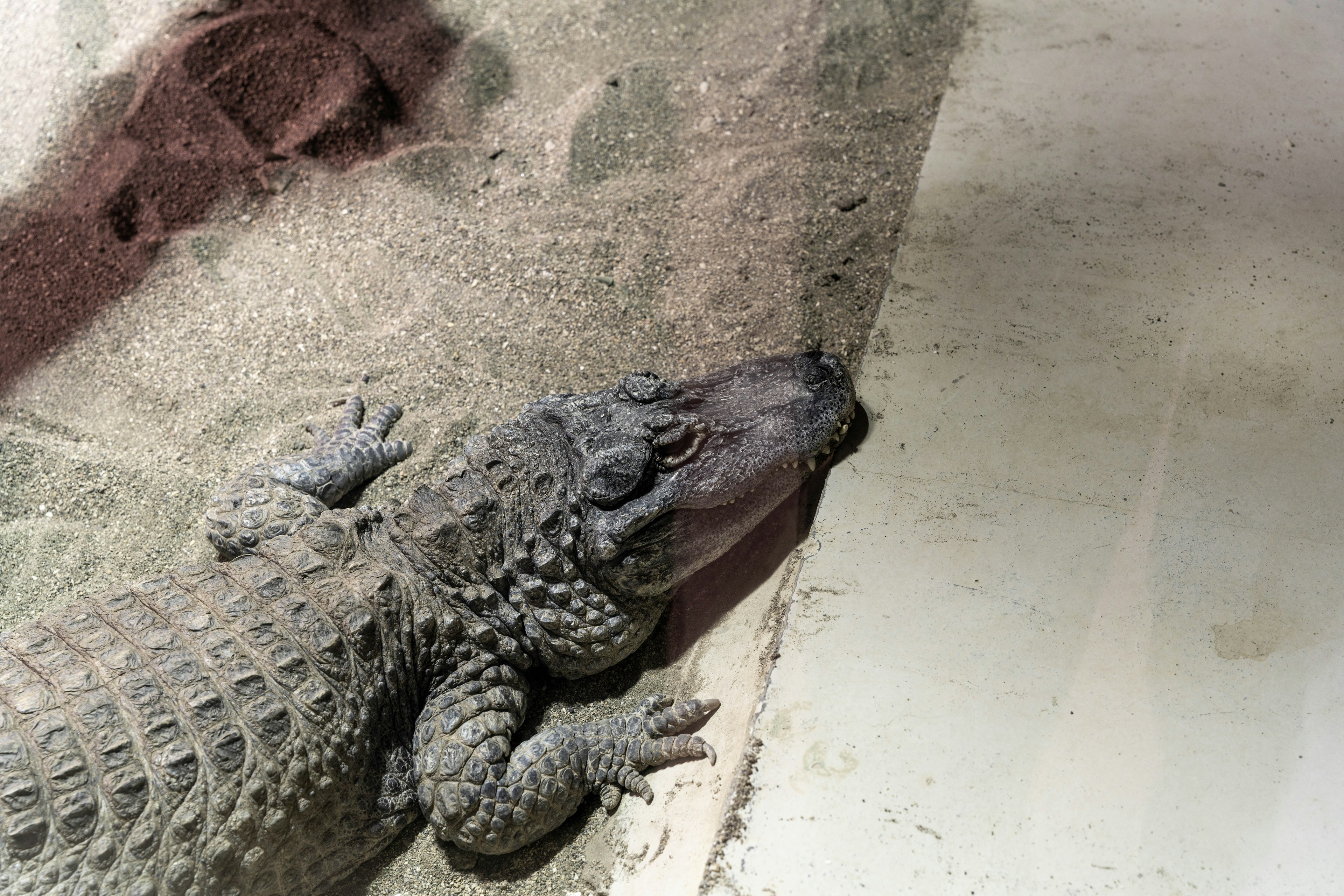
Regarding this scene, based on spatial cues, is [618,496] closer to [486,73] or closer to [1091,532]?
[1091,532]

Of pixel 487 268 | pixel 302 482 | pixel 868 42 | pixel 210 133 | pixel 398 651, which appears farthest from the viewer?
pixel 868 42

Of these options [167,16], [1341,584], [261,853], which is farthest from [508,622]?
[167,16]

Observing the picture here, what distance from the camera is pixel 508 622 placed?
2707 mm

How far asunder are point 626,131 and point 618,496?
212cm

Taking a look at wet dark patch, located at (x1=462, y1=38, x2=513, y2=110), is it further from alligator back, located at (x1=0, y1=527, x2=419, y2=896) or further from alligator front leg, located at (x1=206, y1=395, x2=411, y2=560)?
alligator back, located at (x1=0, y1=527, x2=419, y2=896)

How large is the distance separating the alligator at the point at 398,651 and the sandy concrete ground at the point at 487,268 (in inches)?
9.0

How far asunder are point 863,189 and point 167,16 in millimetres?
3342

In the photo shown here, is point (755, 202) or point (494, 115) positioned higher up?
point (494, 115)

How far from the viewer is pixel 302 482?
10.4 ft

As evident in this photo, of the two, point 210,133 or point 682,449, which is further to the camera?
point 210,133

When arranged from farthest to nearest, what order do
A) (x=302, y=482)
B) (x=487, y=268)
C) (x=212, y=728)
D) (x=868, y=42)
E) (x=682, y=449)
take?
(x=868, y=42) → (x=487, y=268) → (x=302, y=482) → (x=682, y=449) → (x=212, y=728)

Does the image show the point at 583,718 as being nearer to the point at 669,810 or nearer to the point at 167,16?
the point at 669,810

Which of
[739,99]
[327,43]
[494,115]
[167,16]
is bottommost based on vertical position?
[739,99]

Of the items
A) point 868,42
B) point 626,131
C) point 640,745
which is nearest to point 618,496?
point 640,745
